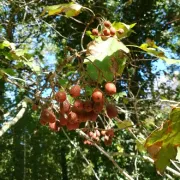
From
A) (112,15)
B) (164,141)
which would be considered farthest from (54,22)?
(164,141)

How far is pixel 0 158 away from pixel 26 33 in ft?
15.7

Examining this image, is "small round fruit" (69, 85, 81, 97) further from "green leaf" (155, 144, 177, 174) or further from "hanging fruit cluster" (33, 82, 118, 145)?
"green leaf" (155, 144, 177, 174)

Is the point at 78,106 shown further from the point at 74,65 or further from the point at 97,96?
the point at 74,65

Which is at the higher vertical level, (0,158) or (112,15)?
(112,15)

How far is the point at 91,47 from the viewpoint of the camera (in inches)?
51.0

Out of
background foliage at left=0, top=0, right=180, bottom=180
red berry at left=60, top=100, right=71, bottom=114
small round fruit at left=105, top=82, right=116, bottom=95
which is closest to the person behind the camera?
small round fruit at left=105, top=82, right=116, bottom=95

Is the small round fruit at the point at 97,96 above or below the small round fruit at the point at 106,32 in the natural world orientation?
below

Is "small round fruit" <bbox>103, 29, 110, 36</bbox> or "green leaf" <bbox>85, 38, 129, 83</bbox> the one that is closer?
"green leaf" <bbox>85, 38, 129, 83</bbox>

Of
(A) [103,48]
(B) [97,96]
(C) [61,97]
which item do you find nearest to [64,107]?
(C) [61,97]

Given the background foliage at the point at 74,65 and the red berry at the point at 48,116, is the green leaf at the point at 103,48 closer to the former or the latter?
the red berry at the point at 48,116

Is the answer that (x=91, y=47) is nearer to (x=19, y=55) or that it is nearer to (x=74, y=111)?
(x=74, y=111)

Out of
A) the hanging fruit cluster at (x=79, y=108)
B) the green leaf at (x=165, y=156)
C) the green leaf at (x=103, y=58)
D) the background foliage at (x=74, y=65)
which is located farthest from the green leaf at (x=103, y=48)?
the background foliage at (x=74, y=65)

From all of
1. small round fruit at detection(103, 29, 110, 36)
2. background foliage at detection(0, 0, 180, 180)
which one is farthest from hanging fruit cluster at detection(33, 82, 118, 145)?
background foliage at detection(0, 0, 180, 180)

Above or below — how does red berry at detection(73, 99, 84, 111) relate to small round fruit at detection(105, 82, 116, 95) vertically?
below
